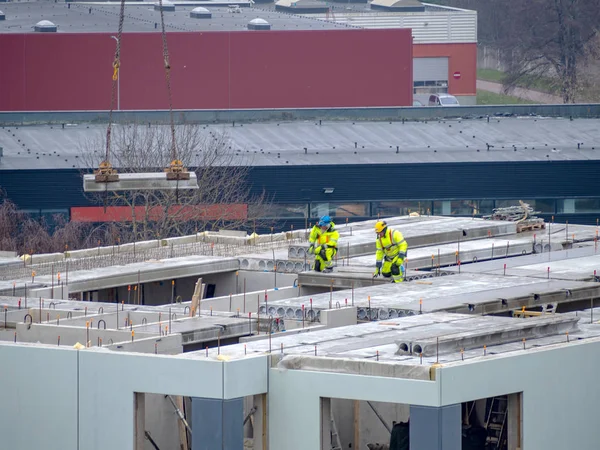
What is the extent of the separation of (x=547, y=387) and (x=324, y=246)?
1065 cm

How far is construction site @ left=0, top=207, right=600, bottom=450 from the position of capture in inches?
1009

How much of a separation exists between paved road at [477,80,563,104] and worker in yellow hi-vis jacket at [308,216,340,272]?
66.5m

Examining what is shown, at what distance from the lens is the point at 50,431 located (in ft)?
90.1

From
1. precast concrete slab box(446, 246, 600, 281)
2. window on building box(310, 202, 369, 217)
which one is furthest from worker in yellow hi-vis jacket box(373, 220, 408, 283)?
window on building box(310, 202, 369, 217)

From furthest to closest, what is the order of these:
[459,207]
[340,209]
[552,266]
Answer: [459,207], [340,209], [552,266]

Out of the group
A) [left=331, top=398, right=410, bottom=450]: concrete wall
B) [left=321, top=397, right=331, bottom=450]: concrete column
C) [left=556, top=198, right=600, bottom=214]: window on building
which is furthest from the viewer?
[left=556, top=198, right=600, bottom=214]: window on building

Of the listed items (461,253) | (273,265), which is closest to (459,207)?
(461,253)

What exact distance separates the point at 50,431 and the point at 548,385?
915 cm

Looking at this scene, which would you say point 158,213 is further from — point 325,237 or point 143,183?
point 143,183

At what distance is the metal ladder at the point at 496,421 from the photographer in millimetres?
28578

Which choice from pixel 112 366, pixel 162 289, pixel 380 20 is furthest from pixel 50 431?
pixel 380 20

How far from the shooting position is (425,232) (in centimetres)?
4397

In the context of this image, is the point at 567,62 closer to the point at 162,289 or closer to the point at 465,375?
the point at 162,289

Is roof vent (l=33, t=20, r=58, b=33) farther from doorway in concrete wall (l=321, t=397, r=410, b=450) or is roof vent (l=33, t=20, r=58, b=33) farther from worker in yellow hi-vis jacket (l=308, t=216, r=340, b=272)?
doorway in concrete wall (l=321, t=397, r=410, b=450)
